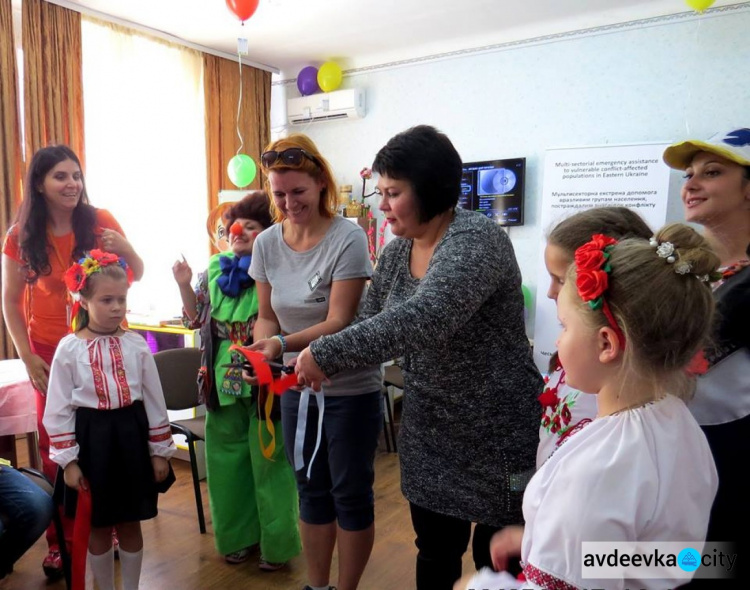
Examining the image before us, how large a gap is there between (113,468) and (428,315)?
4.48ft

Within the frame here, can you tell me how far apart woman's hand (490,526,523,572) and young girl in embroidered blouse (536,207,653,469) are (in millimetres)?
196

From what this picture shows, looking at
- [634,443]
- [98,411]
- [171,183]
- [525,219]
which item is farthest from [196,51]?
[634,443]

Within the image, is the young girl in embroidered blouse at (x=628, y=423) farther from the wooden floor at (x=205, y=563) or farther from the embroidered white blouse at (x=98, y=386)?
the wooden floor at (x=205, y=563)

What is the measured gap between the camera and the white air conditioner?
563 centimetres

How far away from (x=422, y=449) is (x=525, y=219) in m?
3.91

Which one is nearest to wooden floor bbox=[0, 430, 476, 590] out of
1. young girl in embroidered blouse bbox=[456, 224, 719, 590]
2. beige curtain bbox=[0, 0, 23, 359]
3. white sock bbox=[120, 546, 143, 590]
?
white sock bbox=[120, 546, 143, 590]

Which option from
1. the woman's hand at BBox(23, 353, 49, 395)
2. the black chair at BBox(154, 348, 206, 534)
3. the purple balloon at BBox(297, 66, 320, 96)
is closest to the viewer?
the woman's hand at BBox(23, 353, 49, 395)

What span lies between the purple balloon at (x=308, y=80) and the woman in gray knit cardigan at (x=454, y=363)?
4759 millimetres

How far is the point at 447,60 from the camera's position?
5.24 metres

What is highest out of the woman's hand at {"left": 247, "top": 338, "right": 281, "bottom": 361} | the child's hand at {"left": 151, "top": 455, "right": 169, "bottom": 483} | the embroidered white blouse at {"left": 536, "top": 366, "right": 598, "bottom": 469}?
the woman's hand at {"left": 247, "top": 338, "right": 281, "bottom": 361}

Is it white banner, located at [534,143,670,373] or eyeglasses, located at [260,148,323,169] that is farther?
white banner, located at [534,143,670,373]

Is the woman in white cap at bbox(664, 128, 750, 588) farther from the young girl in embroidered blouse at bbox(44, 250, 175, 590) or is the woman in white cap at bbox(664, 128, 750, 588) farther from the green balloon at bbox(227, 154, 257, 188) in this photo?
the green balloon at bbox(227, 154, 257, 188)

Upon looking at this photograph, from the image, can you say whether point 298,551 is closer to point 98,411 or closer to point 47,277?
point 98,411

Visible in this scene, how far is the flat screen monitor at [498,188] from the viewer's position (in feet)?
16.3
